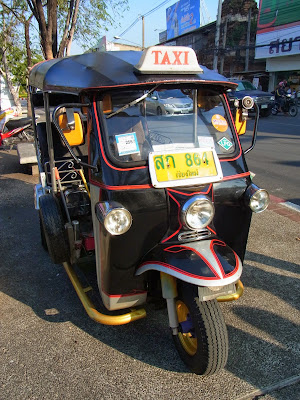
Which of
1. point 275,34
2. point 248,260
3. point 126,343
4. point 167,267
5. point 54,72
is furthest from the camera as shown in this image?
point 275,34

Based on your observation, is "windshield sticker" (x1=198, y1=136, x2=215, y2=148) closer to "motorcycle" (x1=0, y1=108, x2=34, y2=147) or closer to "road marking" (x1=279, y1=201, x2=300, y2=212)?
"road marking" (x1=279, y1=201, x2=300, y2=212)

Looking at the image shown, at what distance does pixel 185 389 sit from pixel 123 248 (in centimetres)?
107

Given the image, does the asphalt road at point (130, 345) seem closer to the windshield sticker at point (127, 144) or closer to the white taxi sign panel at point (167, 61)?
the windshield sticker at point (127, 144)

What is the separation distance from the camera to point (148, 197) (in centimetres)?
255

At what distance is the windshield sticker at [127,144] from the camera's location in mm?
2623

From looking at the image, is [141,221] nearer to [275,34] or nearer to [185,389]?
[185,389]

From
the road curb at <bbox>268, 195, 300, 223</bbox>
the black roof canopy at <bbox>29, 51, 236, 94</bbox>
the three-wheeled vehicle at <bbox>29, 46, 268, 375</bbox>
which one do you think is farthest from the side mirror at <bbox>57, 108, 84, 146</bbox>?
the road curb at <bbox>268, 195, 300, 223</bbox>

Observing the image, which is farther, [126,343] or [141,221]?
[126,343]

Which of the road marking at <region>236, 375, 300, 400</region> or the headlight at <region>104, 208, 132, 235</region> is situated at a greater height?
the headlight at <region>104, 208, 132, 235</region>

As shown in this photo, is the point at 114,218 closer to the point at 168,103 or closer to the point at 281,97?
the point at 168,103

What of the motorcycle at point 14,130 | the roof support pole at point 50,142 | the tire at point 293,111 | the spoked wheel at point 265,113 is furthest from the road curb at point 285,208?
the tire at point 293,111

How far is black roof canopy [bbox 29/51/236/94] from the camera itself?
255 centimetres

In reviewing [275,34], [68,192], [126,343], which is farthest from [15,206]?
[275,34]

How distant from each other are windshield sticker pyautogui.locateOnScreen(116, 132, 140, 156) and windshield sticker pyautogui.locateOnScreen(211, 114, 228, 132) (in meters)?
0.75
